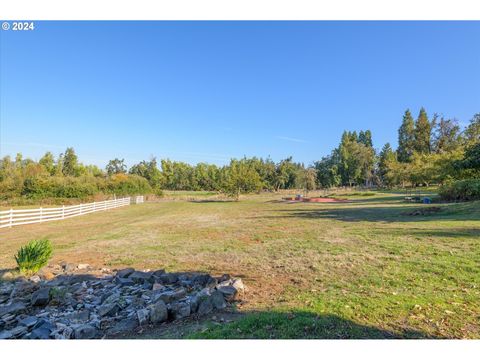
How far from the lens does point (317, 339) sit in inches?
113

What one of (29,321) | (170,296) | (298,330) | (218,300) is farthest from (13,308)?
(298,330)

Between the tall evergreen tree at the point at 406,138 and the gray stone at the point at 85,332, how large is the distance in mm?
68427

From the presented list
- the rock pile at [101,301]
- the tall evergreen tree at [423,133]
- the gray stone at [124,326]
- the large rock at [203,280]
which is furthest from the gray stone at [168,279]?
the tall evergreen tree at [423,133]

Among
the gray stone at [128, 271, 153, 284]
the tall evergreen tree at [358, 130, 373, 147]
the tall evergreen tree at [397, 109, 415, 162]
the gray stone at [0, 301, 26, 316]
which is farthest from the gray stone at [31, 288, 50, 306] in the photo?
the tall evergreen tree at [358, 130, 373, 147]

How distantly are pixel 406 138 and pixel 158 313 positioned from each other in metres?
72.6

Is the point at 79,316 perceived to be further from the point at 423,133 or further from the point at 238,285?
the point at 423,133

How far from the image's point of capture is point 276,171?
58656mm

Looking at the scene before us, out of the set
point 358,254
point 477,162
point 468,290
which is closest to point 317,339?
point 468,290

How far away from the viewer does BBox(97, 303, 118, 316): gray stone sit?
401cm

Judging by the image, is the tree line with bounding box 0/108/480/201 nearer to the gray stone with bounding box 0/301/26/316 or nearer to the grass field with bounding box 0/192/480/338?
the grass field with bounding box 0/192/480/338

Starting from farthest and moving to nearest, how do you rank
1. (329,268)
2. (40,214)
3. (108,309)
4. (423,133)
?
(423,133)
(40,214)
(329,268)
(108,309)

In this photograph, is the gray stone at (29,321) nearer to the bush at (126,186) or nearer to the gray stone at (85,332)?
the gray stone at (85,332)

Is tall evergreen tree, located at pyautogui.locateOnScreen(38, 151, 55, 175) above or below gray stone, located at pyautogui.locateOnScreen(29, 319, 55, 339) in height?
above
